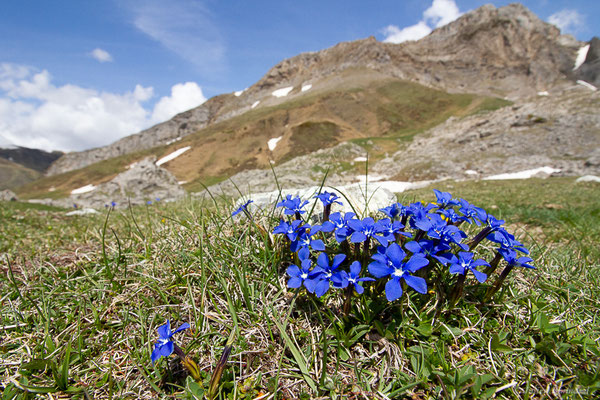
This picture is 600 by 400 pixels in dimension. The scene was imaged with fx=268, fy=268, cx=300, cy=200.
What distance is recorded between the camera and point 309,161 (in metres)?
38.6

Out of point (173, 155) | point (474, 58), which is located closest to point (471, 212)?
point (173, 155)

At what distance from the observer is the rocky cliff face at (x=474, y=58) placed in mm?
91312

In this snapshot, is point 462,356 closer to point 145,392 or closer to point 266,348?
point 266,348

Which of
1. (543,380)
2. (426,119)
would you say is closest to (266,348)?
(543,380)

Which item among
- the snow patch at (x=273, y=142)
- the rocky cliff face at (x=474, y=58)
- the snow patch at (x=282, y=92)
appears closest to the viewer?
the snow patch at (x=273, y=142)

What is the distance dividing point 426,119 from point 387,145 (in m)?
25.9

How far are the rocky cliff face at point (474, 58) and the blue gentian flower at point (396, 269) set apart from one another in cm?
9370

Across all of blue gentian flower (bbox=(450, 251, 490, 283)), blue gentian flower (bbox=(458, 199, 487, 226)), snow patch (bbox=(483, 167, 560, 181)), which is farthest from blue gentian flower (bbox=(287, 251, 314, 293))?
snow patch (bbox=(483, 167, 560, 181))

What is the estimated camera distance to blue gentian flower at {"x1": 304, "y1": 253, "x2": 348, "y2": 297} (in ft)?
4.75

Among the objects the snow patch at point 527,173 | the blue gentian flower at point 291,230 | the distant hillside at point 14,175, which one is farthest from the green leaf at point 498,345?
the distant hillside at point 14,175

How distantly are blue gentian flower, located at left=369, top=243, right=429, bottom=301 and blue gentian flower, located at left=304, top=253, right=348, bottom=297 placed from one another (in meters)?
0.18

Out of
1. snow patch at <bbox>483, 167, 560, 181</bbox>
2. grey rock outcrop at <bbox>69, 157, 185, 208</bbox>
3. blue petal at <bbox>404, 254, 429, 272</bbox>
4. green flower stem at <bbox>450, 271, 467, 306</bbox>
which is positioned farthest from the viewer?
grey rock outcrop at <bbox>69, 157, 185, 208</bbox>

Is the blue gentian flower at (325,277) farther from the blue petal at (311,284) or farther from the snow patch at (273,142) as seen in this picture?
the snow patch at (273,142)

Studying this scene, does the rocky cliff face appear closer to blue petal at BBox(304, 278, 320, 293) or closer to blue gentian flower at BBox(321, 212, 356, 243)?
blue gentian flower at BBox(321, 212, 356, 243)
